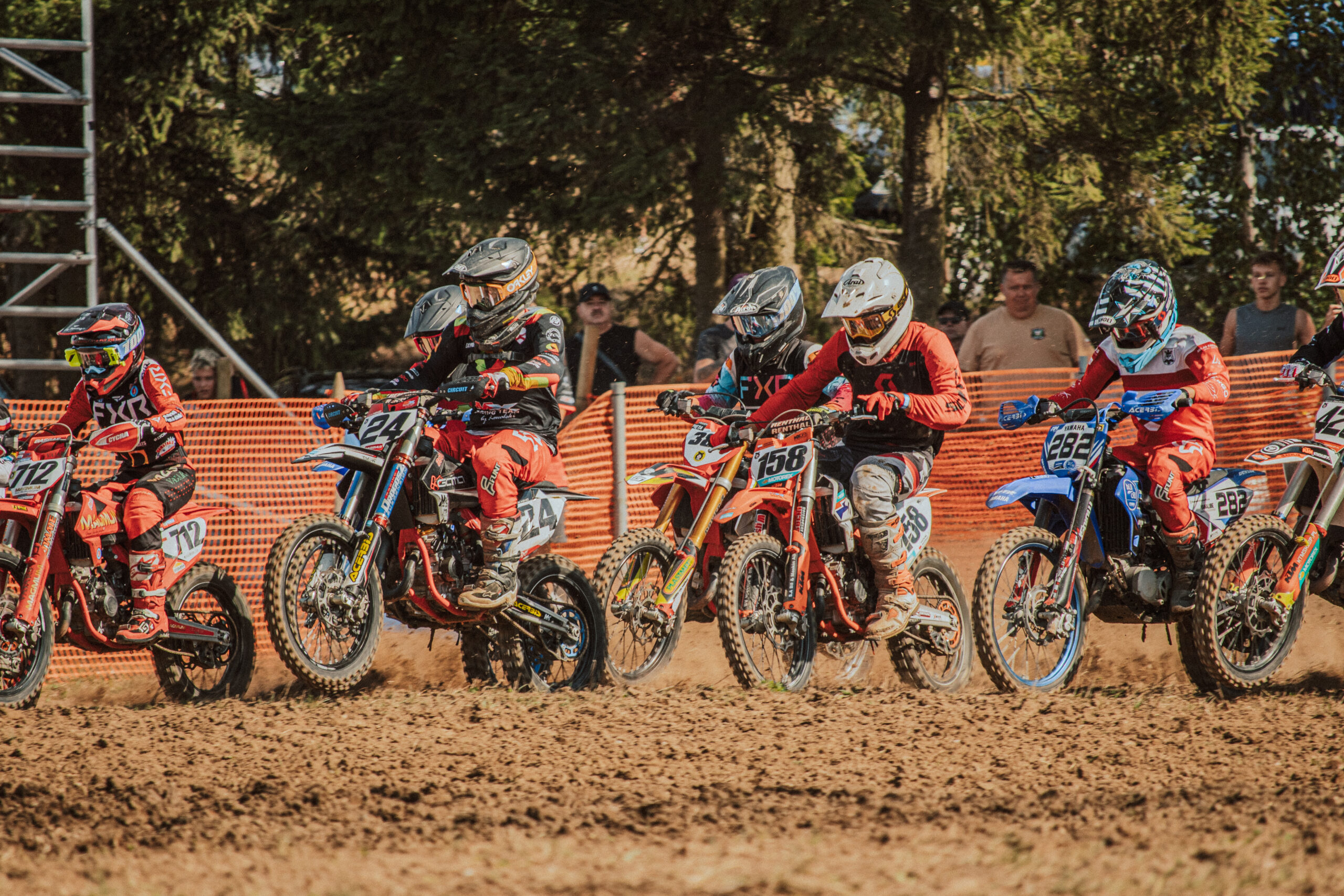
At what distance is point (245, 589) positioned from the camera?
811cm

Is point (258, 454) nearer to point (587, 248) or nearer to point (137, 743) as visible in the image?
point (137, 743)

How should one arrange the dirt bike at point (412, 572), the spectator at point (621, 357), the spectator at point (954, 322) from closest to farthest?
1. the dirt bike at point (412, 572)
2. the spectator at point (621, 357)
3. the spectator at point (954, 322)

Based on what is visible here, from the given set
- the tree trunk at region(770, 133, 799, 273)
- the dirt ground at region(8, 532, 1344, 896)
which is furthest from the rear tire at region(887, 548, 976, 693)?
the tree trunk at region(770, 133, 799, 273)

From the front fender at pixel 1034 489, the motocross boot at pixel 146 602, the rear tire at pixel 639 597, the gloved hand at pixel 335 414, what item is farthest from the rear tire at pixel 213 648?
the front fender at pixel 1034 489

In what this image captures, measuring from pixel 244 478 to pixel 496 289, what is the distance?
8.68ft

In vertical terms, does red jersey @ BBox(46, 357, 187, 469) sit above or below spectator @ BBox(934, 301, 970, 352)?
below

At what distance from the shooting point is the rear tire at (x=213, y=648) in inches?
258

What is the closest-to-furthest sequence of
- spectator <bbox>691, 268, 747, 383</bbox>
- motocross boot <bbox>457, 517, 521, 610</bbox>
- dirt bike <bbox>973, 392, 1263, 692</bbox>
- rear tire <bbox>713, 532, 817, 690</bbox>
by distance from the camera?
rear tire <bbox>713, 532, 817, 690</bbox> → motocross boot <bbox>457, 517, 521, 610</bbox> → dirt bike <bbox>973, 392, 1263, 692</bbox> → spectator <bbox>691, 268, 747, 383</bbox>

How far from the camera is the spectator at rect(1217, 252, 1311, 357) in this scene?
370 inches

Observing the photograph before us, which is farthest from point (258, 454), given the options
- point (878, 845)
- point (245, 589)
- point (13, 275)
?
point (13, 275)

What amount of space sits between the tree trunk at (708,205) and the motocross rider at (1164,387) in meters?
7.19

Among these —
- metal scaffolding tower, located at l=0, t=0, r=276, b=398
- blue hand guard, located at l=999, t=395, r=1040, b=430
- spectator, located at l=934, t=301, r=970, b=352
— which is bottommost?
blue hand guard, located at l=999, t=395, r=1040, b=430

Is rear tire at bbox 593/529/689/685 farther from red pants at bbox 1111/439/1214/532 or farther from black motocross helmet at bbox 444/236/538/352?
red pants at bbox 1111/439/1214/532

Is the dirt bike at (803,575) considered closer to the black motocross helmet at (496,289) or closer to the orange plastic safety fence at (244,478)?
the black motocross helmet at (496,289)
